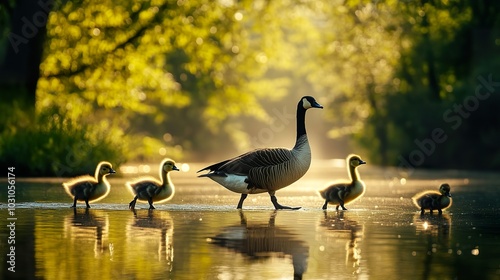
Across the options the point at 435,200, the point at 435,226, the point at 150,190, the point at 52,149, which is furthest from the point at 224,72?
the point at 435,226

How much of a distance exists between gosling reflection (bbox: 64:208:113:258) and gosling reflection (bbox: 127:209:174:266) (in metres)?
0.32

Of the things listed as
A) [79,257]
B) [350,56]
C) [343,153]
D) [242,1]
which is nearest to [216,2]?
[242,1]

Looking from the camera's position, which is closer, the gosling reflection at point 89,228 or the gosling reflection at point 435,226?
the gosling reflection at point 89,228

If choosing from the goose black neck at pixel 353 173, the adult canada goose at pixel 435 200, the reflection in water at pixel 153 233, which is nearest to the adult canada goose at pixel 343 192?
the goose black neck at pixel 353 173

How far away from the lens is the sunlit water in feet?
38.1

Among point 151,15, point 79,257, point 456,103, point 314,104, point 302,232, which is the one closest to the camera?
point 79,257

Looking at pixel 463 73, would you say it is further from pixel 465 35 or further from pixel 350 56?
pixel 350 56

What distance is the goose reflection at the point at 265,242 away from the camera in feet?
42.3

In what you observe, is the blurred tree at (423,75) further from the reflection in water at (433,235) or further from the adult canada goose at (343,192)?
the reflection in water at (433,235)

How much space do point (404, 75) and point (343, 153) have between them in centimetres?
6639

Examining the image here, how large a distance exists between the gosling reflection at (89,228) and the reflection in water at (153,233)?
1.06ft

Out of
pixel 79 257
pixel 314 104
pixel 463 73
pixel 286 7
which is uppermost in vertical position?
pixel 286 7

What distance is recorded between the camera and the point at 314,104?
2225 cm

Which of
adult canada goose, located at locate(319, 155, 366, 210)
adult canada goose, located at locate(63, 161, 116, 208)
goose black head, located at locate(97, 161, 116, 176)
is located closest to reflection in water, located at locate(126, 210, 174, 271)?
adult canada goose, located at locate(63, 161, 116, 208)
